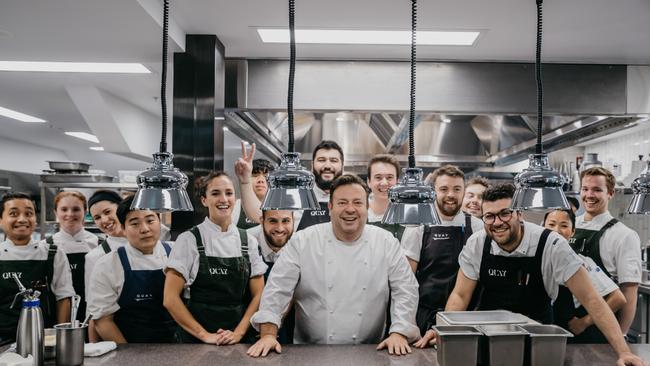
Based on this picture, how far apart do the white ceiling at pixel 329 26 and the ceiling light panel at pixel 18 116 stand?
2.60 meters

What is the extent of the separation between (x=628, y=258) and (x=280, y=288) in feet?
7.75

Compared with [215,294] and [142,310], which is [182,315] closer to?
[215,294]

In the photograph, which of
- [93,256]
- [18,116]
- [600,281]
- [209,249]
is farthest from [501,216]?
[18,116]

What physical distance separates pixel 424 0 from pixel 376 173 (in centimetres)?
109

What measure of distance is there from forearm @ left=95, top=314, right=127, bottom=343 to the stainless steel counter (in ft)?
1.67

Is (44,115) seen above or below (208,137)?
above

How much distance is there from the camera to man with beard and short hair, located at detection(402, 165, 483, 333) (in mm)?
2887

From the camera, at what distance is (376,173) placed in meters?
3.18

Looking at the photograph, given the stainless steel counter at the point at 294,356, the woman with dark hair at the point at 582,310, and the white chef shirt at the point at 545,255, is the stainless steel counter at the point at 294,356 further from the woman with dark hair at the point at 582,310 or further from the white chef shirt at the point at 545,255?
the woman with dark hair at the point at 582,310

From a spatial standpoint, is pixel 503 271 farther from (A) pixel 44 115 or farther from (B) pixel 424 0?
(A) pixel 44 115

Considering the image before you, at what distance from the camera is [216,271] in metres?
2.67

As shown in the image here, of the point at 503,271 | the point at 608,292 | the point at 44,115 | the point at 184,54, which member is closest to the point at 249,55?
the point at 184,54

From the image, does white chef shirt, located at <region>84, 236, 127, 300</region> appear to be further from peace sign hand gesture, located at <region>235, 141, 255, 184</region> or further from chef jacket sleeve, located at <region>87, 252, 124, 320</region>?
peace sign hand gesture, located at <region>235, 141, 255, 184</region>

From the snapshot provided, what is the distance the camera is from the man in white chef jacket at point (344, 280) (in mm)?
2451
